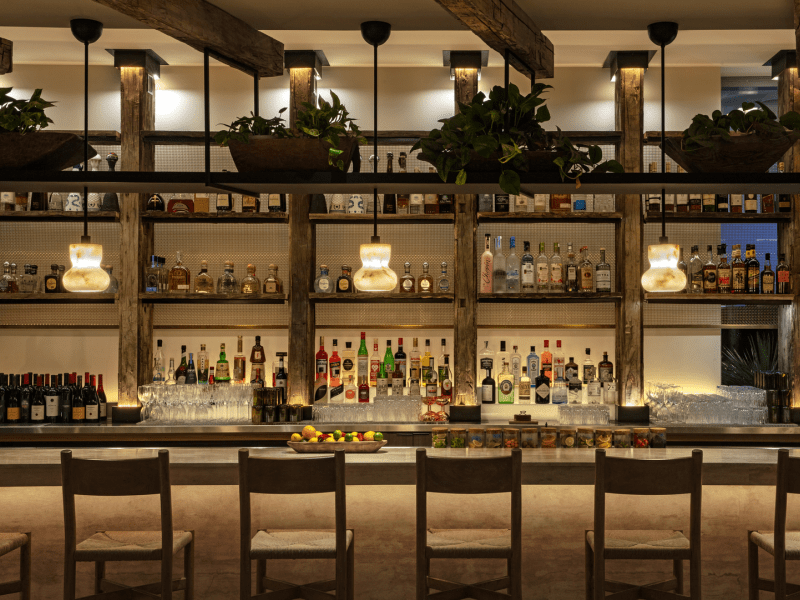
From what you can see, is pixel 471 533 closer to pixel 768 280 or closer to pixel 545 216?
pixel 545 216

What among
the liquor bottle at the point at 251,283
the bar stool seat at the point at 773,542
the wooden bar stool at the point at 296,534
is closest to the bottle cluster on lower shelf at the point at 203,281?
the liquor bottle at the point at 251,283

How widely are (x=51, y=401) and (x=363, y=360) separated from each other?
2047 mm

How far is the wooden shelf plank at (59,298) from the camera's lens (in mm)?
4754

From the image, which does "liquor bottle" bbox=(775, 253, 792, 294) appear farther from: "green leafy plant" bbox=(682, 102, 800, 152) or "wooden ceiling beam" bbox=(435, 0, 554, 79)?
"wooden ceiling beam" bbox=(435, 0, 554, 79)

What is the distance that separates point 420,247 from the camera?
16.5 feet

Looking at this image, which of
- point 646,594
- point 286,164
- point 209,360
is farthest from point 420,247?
point 646,594

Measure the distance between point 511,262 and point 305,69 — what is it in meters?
1.86

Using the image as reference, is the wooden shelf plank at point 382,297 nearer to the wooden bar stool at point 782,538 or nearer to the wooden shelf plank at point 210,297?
the wooden shelf plank at point 210,297

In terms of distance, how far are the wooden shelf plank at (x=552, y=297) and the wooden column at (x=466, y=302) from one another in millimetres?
101

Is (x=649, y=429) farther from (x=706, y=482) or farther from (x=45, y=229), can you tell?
(x=45, y=229)

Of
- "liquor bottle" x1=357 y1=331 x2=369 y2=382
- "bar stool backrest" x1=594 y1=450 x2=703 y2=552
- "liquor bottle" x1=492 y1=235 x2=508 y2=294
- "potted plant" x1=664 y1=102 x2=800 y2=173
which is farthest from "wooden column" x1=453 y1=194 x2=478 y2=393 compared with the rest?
"bar stool backrest" x1=594 y1=450 x2=703 y2=552

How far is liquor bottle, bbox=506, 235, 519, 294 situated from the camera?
4.84m

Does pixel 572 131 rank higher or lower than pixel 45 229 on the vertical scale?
higher

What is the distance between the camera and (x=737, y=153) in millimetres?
3088
